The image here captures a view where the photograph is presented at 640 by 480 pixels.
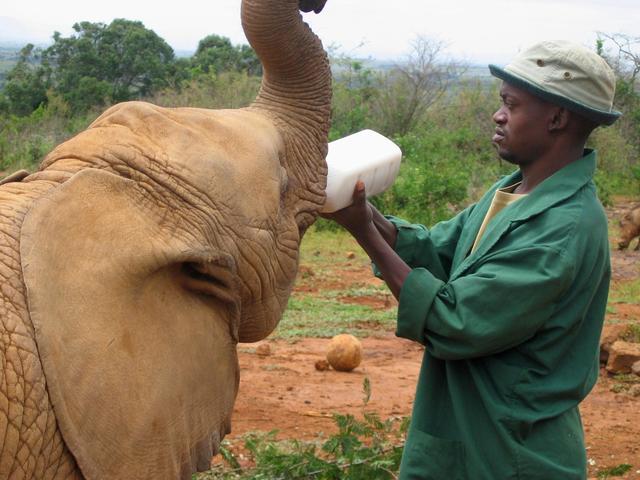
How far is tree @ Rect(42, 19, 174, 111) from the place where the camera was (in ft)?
73.2

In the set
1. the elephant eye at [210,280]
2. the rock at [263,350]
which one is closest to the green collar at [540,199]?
the elephant eye at [210,280]

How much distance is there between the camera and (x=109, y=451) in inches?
58.3

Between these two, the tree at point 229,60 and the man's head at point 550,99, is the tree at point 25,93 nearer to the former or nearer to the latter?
the tree at point 229,60

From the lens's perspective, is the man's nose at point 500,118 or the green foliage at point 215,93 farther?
the green foliage at point 215,93

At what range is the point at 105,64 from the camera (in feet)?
78.9

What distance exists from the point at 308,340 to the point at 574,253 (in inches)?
194

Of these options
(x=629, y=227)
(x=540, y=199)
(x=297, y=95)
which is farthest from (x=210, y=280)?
(x=629, y=227)

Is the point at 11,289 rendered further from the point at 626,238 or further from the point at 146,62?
the point at 146,62

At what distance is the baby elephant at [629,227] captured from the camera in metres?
10.9

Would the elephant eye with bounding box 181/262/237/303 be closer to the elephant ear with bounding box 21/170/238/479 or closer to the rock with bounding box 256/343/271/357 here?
the elephant ear with bounding box 21/170/238/479

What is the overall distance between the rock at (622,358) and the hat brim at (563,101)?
395cm

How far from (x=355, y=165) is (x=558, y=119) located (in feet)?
1.48

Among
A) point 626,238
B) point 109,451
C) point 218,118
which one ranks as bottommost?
point 626,238

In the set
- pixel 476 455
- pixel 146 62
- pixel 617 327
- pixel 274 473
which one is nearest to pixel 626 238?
pixel 617 327
